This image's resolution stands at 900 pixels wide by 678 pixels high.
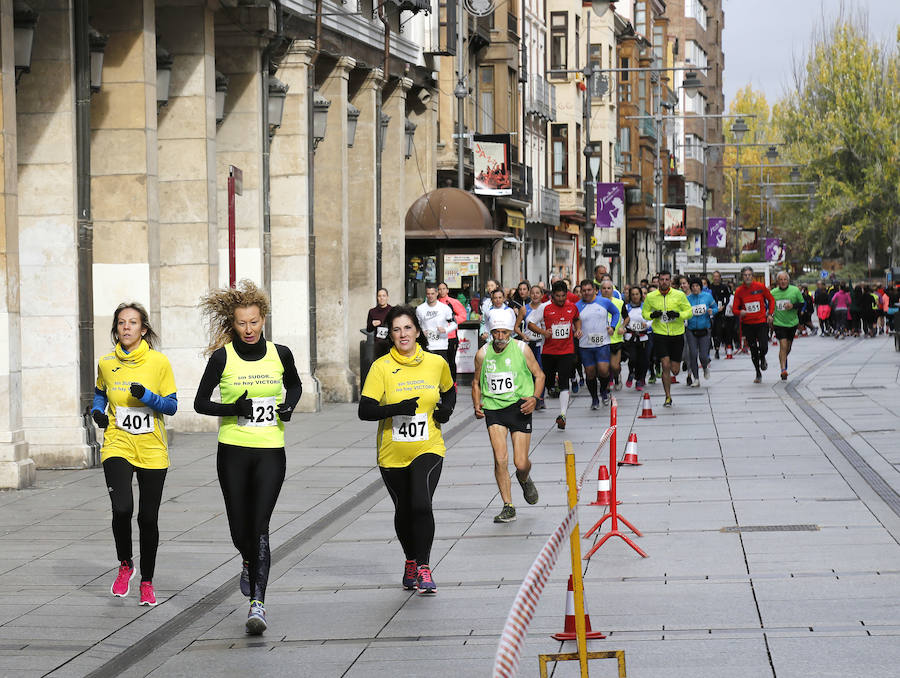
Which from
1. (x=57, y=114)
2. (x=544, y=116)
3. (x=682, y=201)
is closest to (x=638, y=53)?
(x=682, y=201)

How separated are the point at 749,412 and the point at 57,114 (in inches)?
381

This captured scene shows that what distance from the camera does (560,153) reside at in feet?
206

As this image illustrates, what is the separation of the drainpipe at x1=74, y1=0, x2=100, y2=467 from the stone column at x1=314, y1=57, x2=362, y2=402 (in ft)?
28.8

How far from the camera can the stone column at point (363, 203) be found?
89.6ft

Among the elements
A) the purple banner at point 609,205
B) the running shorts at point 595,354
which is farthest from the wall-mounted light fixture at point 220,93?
the purple banner at point 609,205

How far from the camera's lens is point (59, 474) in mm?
15445

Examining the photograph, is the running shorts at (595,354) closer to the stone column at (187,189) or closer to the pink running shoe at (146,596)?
the stone column at (187,189)

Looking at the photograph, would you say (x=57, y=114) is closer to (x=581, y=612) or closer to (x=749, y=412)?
(x=749, y=412)

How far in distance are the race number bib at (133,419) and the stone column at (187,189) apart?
1059 centimetres

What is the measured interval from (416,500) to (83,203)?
27.1ft

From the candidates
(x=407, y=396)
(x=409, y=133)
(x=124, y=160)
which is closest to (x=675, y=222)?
(x=409, y=133)

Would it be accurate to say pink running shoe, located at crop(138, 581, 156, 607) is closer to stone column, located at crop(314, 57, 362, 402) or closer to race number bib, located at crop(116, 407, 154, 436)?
race number bib, located at crop(116, 407, 154, 436)

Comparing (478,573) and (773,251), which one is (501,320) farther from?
(773,251)

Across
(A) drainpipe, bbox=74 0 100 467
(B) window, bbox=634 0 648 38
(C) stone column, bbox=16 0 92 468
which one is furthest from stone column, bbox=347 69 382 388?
(B) window, bbox=634 0 648 38
